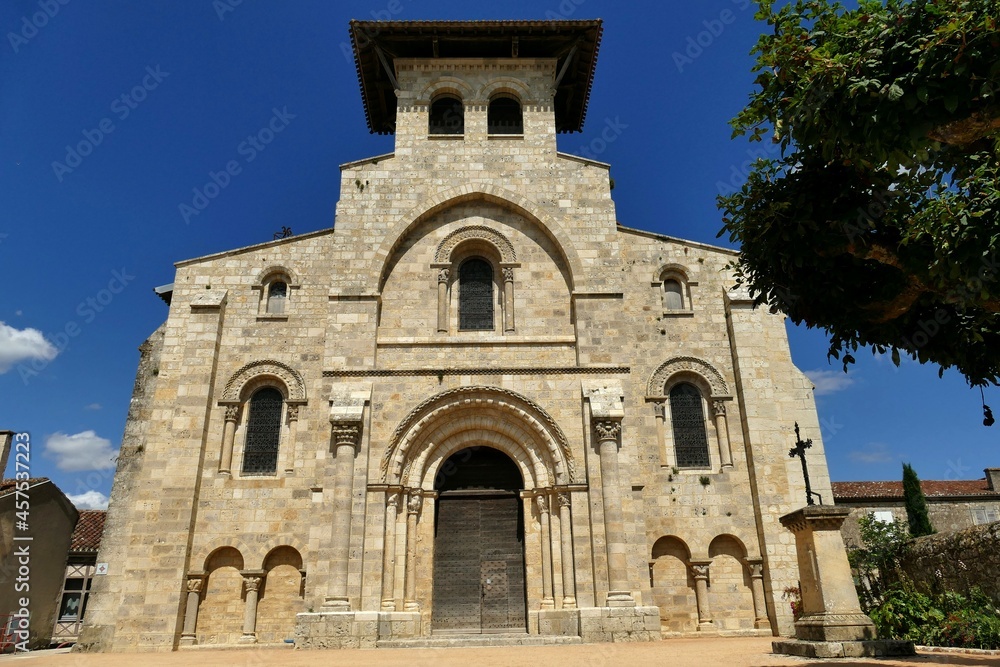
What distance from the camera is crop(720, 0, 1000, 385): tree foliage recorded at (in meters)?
5.66

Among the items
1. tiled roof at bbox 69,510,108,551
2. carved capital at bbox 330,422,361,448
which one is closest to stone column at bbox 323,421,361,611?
carved capital at bbox 330,422,361,448

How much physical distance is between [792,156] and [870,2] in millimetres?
1733

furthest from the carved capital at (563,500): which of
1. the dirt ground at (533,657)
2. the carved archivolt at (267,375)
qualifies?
the carved archivolt at (267,375)

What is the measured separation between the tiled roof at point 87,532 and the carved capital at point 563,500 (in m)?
14.1

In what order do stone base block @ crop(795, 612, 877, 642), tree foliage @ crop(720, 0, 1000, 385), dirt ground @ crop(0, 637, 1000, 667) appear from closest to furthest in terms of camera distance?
tree foliage @ crop(720, 0, 1000, 385) → dirt ground @ crop(0, 637, 1000, 667) → stone base block @ crop(795, 612, 877, 642)

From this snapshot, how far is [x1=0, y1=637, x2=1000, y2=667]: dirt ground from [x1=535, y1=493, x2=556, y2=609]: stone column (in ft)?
5.12

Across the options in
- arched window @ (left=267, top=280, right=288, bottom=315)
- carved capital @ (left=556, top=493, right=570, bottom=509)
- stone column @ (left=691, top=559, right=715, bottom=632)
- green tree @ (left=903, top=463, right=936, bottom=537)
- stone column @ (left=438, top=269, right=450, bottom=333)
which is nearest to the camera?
carved capital @ (left=556, top=493, right=570, bottom=509)

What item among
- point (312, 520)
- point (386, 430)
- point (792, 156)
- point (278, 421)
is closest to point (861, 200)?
point (792, 156)

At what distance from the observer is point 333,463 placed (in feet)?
45.6

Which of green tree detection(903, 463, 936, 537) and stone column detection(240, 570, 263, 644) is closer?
stone column detection(240, 570, 263, 644)

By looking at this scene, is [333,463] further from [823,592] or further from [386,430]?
[823,592]

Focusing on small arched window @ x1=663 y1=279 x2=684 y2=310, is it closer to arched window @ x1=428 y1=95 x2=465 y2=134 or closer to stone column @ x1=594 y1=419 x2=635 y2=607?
stone column @ x1=594 y1=419 x2=635 y2=607

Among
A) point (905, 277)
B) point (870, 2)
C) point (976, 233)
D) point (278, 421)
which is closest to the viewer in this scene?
point (976, 233)

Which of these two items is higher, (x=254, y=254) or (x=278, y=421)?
(x=254, y=254)
